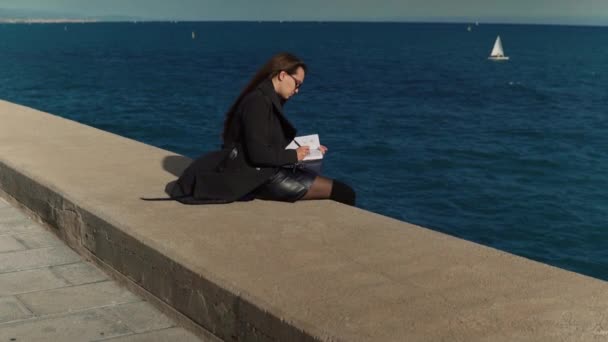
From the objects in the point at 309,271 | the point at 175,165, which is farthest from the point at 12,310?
the point at 175,165

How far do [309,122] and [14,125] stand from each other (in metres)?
30.5

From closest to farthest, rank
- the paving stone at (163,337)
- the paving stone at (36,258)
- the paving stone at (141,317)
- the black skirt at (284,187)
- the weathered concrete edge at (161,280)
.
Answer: the weathered concrete edge at (161,280)
the paving stone at (163,337)
the paving stone at (141,317)
the paving stone at (36,258)
the black skirt at (284,187)

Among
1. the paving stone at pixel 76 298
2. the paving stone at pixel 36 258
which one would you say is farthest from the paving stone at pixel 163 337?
the paving stone at pixel 36 258

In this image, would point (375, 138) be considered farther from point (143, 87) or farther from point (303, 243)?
point (303, 243)

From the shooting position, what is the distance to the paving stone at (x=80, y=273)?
500 cm

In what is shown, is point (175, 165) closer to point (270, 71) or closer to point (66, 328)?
point (270, 71)

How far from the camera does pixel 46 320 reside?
436 cm

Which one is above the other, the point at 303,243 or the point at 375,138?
the point at 303,243

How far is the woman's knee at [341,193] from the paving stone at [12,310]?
2118 mm

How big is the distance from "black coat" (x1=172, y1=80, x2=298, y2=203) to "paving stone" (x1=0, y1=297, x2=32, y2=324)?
4.49ft

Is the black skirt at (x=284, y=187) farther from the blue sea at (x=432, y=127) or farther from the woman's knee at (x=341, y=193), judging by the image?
the blue sea at (x=432, y=127)

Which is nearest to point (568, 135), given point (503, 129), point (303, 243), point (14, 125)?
point (503, 129)

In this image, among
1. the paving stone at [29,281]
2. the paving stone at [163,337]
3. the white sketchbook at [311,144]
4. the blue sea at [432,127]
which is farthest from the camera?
the blue sea at [432,127]

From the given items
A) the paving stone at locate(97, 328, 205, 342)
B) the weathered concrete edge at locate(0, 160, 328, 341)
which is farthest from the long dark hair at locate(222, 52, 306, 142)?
the paving stone at locate(97, 328, 205, 342)
